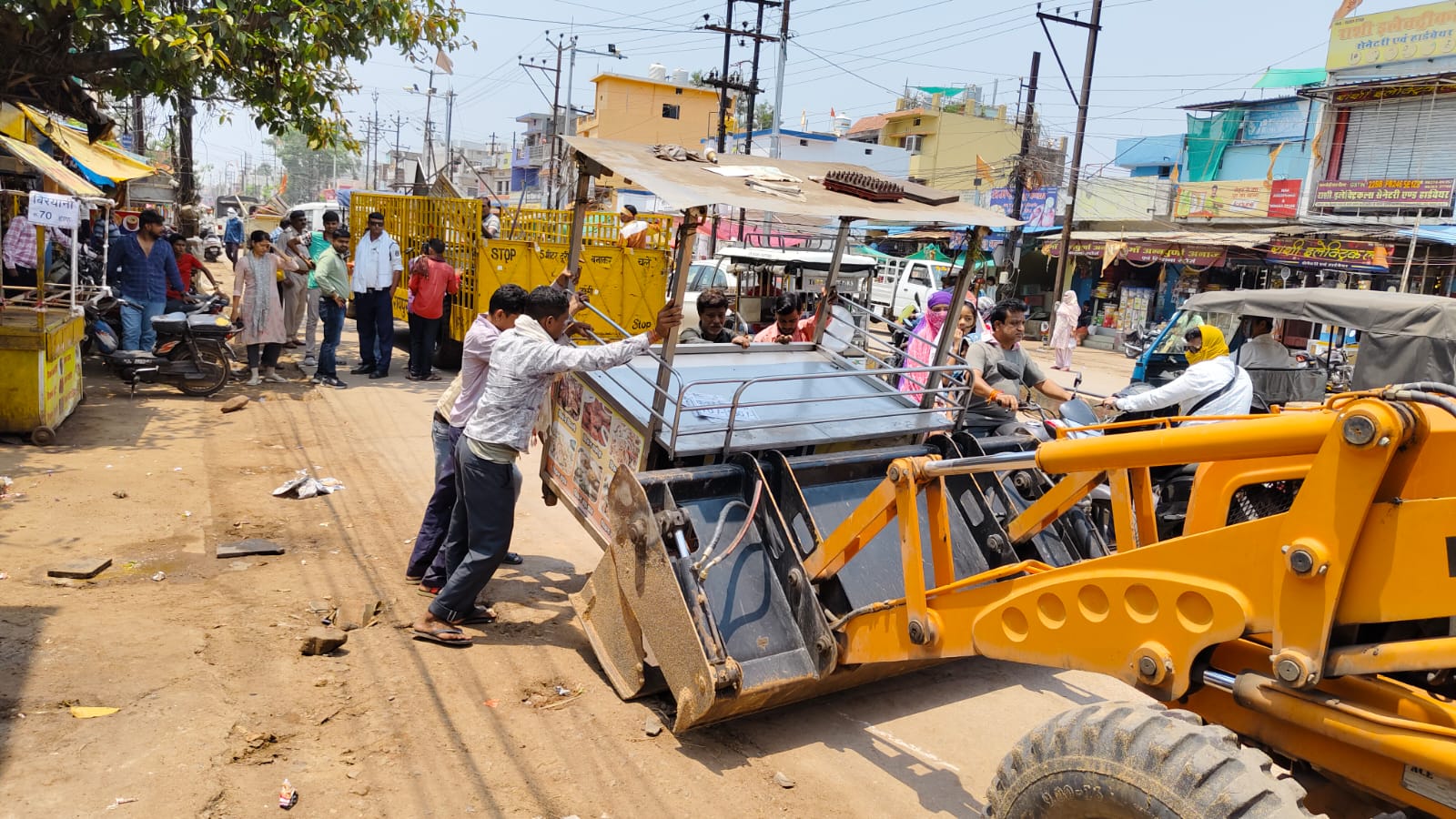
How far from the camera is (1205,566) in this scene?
96.7 inches

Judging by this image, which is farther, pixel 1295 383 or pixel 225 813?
pixel 1295 383

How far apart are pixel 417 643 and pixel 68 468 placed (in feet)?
13.5

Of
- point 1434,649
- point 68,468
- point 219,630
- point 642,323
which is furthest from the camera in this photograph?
point 642,323

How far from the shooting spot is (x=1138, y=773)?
2.34m

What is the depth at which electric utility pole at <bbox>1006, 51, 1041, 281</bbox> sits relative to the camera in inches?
1017

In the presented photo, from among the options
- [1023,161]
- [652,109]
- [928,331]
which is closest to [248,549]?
[928,331]

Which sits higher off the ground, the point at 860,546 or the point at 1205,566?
the point at 1205,566

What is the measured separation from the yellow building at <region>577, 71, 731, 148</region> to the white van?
104ft

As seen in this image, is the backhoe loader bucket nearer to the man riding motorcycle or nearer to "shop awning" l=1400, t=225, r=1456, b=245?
the man riding motorcycle

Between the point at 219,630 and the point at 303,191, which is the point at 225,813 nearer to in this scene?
the point at 219,630

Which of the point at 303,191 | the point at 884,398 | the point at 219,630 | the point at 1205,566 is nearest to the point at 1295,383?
the point at 884,398

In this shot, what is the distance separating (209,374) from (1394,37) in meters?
25.0

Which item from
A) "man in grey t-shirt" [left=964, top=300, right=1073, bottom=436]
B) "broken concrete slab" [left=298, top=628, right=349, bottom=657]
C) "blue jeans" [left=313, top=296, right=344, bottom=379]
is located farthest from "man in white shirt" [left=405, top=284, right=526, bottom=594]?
"blue jeans" [left=313, top=296, right=344, bottom=379]

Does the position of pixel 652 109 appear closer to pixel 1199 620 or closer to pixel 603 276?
pixel 603 276
